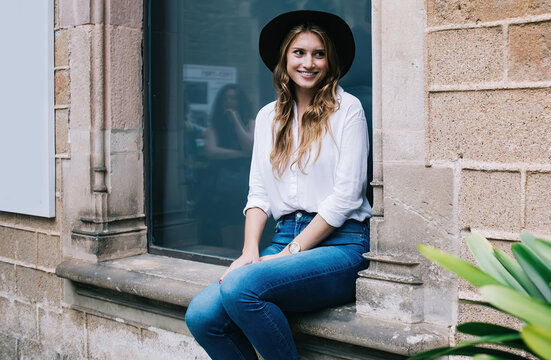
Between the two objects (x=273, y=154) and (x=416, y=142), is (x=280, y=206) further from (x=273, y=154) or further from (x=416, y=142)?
(x=416, y=142)

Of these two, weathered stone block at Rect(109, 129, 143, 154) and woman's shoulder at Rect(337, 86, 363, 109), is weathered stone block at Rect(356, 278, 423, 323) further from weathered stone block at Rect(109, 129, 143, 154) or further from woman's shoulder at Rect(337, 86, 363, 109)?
weathered stone block at Rect(109, 129, 143, 154)

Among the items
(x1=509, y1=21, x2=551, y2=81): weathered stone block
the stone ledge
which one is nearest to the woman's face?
(x1=509, y1=21, x2=551, y2=81): weathered stone block

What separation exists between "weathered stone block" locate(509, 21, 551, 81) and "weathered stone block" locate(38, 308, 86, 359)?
121 inches

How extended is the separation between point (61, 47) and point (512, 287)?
365 centimetres

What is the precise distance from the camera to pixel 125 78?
A: 4.27 metres

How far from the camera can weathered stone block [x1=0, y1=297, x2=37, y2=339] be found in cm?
473

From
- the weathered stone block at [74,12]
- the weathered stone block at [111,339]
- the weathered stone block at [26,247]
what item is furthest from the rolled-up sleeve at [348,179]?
the weathered stone block at [26,247]

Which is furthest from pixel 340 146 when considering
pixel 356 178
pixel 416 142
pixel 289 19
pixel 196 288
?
pixel 196 288

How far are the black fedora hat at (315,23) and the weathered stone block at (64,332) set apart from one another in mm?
2180

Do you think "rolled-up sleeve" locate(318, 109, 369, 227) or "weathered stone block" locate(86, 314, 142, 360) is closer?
"rolled-up sleeve" locate(318, 109, 369, 227)

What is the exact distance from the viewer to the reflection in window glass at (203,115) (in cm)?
401

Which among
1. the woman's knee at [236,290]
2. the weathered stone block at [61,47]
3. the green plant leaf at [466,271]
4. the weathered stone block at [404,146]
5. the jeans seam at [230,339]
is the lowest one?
the jeans seam at [230,339]

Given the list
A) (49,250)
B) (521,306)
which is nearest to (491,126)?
(521,306)

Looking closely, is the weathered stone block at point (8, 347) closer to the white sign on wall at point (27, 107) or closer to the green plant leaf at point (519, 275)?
the white sign on wall at point (27, 107)
